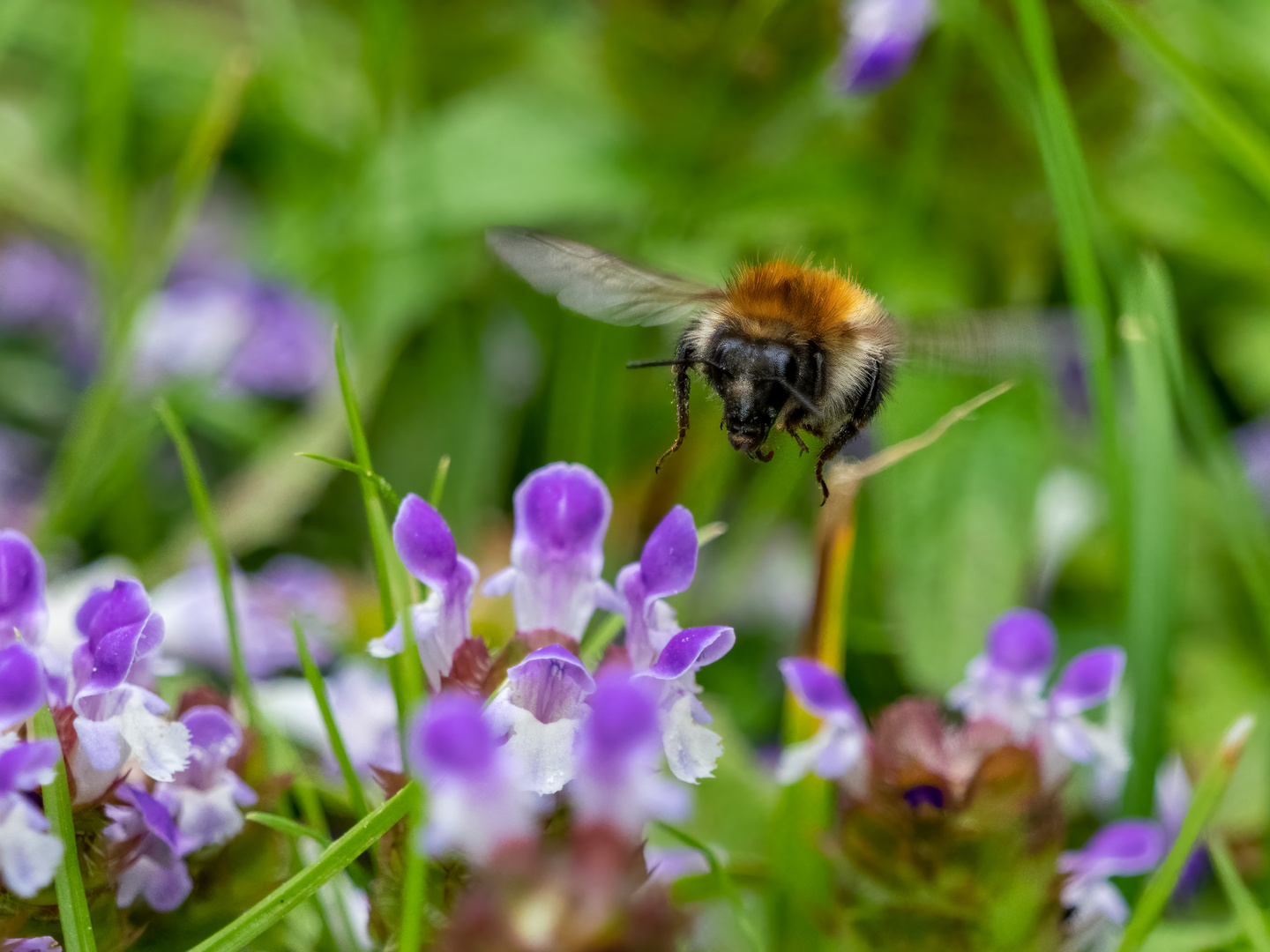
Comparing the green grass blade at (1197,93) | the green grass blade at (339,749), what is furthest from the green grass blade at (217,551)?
the green grass blade at (1197,93)

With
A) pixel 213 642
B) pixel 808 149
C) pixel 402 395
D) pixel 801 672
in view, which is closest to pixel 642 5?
pixel 808 149

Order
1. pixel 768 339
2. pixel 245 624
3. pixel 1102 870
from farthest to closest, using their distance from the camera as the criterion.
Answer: pixel 245 624
pixel 768 339
pixel 1102 870

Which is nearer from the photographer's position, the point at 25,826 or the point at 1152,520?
the point at 25,826

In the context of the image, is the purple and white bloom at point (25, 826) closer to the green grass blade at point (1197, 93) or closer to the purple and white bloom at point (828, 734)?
the purple and white bloom at point (828, 734)

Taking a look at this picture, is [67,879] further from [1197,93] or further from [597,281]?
[1197,93]

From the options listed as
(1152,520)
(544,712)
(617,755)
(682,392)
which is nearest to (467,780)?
(617,755)

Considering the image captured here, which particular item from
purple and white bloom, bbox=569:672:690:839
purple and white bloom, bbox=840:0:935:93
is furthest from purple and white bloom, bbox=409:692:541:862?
purple and white bloom, bbox=840:0:935:93
